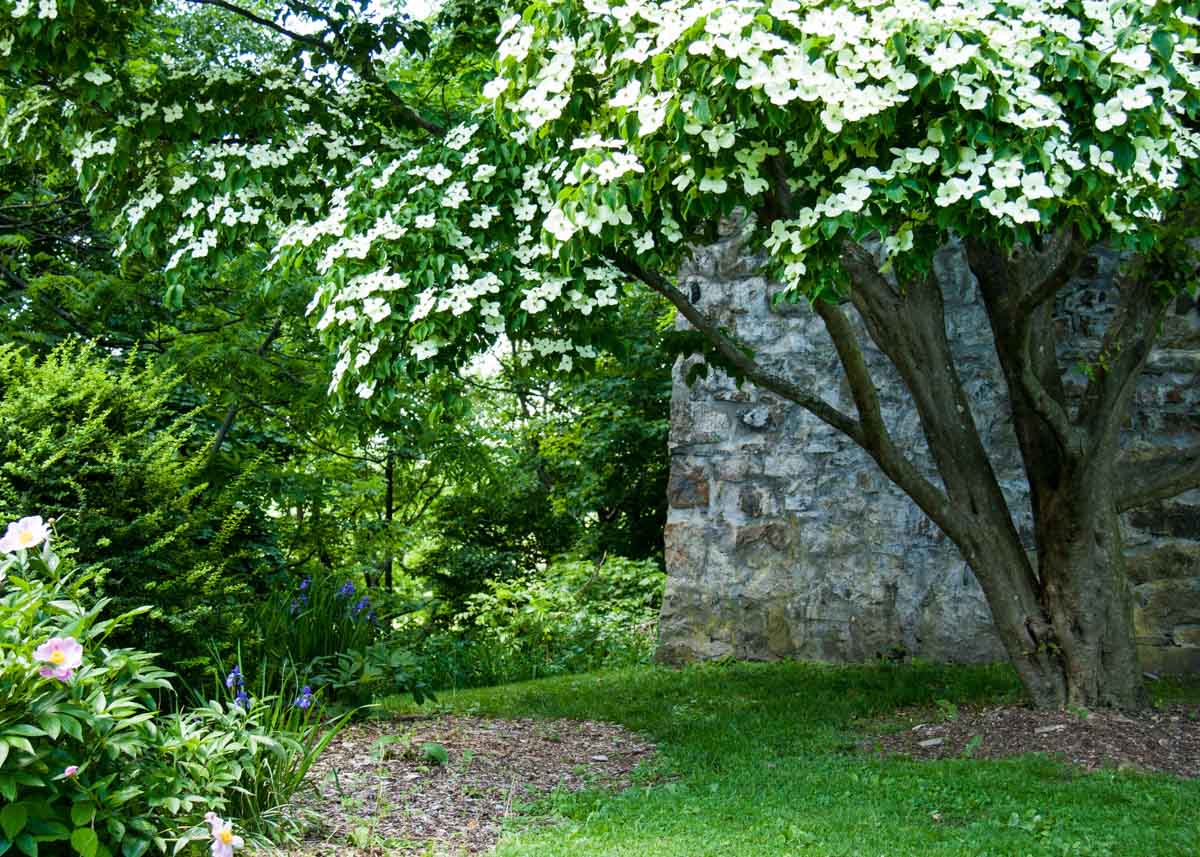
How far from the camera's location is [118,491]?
15.0 ft

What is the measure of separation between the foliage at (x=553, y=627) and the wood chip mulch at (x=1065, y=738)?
2871mm

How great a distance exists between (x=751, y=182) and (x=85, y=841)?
259 centimetres

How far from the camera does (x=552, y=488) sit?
11.6m

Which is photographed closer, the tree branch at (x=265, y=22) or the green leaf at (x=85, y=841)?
the green leaf at (x=85, y=841)

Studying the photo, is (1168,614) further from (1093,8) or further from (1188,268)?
(1093,8)

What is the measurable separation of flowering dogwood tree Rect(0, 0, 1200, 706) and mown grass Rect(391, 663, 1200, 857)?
3.05ft

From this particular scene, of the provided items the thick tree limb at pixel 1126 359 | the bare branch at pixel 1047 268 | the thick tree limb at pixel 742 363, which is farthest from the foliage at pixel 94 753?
the thick tree limb at pixel 1126 359

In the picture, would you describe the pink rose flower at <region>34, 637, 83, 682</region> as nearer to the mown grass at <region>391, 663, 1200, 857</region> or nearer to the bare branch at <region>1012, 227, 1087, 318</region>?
the mown grass at <region>391, 663, 1200, 857</region>

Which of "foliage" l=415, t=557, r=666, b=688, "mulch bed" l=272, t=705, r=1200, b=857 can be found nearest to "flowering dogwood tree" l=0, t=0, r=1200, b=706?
"mulch bed" l=272, t=705, r=1200, b=857

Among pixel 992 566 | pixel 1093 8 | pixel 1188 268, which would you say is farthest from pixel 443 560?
pixel 1093 8

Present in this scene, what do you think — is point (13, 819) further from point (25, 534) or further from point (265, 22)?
point (265, 22)

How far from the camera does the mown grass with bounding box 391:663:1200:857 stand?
3377mm

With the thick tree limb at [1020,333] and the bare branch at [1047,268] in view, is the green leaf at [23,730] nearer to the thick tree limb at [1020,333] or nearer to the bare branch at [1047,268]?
the bare branch at [1047,268]

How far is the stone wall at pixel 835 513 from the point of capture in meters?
6.27
